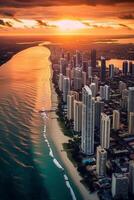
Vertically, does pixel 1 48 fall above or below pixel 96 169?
above

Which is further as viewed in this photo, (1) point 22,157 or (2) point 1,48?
(2) point 1,48

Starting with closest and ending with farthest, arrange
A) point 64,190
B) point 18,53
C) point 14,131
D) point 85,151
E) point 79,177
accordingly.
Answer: point 64,190 < point 79,177 < point 85,151 < point 14,131 < point 18,53

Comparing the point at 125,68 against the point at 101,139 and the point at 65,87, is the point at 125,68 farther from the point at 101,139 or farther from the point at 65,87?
the point at 101,139

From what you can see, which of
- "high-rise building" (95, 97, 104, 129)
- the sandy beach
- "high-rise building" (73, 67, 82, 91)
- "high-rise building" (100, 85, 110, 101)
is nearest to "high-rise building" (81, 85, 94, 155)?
the sandy beach

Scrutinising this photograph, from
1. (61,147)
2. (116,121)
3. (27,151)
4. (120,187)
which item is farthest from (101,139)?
(120,187)

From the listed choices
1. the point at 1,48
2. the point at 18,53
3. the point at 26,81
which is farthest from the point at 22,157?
the point at 18,53

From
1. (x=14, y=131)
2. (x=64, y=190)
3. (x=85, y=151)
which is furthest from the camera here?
(x=14, y=131)

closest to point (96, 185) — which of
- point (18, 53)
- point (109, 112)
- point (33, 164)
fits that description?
point (33, 164)

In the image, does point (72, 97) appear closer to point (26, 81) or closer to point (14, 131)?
point (14, 131)
